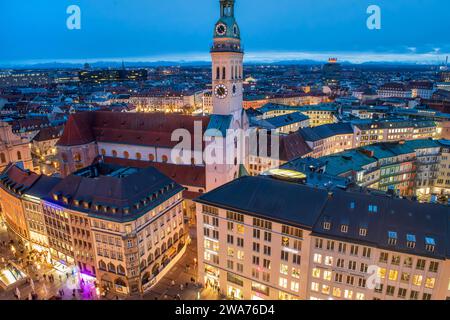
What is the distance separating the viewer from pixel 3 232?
Answer: 83.2m

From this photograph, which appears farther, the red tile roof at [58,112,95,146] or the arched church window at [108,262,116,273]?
the red tile roof at [58,112,95,146]

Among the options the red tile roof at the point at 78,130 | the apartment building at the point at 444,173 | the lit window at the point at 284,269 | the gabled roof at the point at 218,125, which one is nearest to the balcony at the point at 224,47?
the gabled roof at the point at 218,125

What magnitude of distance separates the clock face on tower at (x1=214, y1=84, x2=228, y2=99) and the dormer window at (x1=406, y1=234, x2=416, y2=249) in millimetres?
47238

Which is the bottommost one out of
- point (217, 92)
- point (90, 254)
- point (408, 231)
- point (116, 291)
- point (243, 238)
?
point (116, 291)

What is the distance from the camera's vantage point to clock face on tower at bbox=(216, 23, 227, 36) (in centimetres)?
7188

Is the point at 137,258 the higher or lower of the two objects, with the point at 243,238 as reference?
lower

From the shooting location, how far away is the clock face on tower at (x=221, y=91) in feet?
247

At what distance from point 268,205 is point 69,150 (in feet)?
196

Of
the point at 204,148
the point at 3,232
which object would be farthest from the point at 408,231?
the point at 3,232

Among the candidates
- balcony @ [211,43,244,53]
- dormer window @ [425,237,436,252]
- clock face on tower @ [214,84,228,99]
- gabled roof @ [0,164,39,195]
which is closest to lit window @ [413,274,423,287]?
dormer window @ [425,237,436,252]

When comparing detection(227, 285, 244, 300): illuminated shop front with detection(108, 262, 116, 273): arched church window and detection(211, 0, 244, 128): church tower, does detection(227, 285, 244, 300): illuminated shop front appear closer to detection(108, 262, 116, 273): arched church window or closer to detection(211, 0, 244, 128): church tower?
detection(108, 262, 116, 273): arched church window

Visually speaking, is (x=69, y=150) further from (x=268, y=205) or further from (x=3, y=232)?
(x=268, y=205)

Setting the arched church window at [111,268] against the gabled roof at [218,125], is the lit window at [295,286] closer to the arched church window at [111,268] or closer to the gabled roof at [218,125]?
the arched church window at [111,268]
